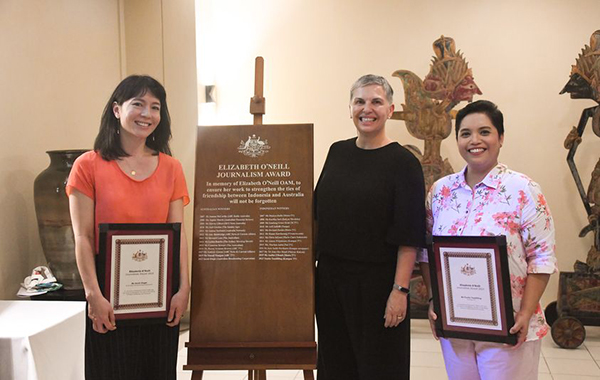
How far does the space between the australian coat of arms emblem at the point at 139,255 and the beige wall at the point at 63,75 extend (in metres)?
1.59

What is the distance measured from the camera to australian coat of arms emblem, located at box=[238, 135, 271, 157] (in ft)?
7.43

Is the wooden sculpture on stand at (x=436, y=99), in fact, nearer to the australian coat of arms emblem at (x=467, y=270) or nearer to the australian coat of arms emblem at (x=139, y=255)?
the australian coat of arms emblem at (x=467, y=270)

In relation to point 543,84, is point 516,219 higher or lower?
lower

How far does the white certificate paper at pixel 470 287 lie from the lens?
5.81 feet

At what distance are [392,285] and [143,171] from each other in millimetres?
1059

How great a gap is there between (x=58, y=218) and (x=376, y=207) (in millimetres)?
1958

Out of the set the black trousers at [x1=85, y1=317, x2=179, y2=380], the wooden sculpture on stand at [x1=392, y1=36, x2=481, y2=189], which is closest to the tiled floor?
the wooden sculpture on stand at [x1=392, y1=36, x2=481, y2=189]

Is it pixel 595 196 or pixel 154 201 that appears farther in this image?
pixel 595 196

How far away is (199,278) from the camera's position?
220 cm

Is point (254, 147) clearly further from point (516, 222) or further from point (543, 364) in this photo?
point (543, 364)

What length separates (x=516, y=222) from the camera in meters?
1.78

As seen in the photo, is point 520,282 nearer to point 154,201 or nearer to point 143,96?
point 154,201

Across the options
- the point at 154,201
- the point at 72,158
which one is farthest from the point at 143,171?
the point at 72,158

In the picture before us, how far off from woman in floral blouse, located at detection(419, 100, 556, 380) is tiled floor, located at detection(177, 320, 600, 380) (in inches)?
74.7
